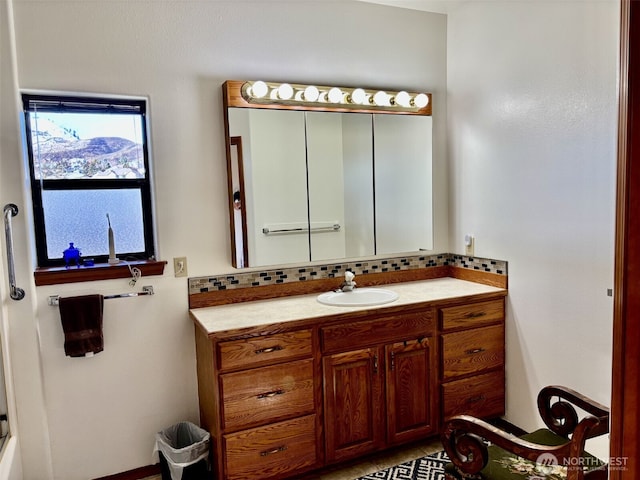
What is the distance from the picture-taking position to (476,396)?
8.67 feet

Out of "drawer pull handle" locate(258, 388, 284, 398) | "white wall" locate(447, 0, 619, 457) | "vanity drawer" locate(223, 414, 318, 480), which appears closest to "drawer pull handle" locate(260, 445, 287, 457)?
"vanity drawer" locate(223, 414, 318, 480)

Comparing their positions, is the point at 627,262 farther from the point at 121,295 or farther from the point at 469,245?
the point at 469,245

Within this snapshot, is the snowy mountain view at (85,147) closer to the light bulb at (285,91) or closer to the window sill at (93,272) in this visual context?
the window sill at (93,272)

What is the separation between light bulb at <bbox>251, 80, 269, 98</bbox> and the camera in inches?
95.5

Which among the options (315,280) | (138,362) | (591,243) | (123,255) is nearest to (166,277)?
(123,255)

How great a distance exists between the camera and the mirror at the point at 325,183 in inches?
98.7

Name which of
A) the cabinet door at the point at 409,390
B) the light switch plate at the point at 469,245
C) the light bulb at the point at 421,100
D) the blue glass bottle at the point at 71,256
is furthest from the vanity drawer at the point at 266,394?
the light bulb at the point at 421,100

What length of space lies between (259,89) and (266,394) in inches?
59.9

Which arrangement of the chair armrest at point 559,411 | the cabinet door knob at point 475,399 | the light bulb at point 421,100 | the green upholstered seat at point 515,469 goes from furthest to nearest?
the light bulb at point 421,100
the cabinet door knob at point 475,399
the chair armrest at point 559,411
the green upholstered seat at point 515,469

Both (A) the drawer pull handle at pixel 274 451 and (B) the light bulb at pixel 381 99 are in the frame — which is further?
(B) the light bulb at pixel 381 99

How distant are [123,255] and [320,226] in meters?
1.07

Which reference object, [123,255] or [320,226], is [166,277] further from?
[320,226]

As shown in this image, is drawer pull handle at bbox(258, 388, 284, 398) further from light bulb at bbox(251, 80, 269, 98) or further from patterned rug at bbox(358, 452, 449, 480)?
light bulb at bbox(251, 80, 269, 98)

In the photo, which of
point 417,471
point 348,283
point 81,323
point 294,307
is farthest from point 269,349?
point 417,471
